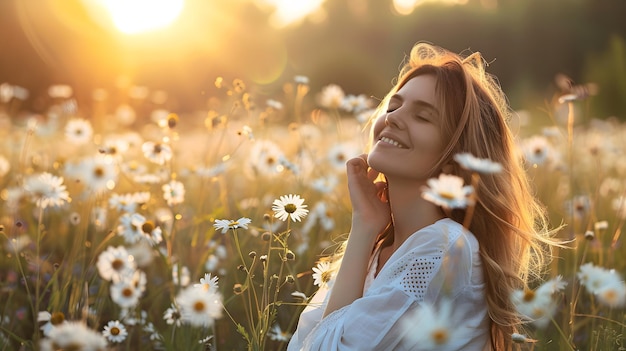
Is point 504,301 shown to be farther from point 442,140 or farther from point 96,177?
point 96,177

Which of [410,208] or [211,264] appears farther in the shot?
[211,264]

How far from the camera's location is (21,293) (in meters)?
2.17

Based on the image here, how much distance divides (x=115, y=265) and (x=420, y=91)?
95 centimetres

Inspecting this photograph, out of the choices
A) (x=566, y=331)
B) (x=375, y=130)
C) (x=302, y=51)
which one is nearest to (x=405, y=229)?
(x=375, y=130)

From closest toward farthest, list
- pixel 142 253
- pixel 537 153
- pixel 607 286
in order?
pixel 607 286
pixel 142 253
pixel 537 153

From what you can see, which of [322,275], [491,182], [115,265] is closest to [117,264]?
[115,265]

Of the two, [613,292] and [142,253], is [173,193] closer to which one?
[142,253]

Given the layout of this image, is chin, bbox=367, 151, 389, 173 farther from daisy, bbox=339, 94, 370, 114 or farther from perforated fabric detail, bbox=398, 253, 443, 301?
daisy, bbox=339, 94, 370, 114

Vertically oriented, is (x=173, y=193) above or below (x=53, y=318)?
above

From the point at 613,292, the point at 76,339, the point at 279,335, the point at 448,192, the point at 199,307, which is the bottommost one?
the point at 279,335

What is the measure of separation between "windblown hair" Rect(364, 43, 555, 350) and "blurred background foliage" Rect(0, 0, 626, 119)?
1010 cm

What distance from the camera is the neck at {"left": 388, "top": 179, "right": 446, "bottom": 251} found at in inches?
64.4

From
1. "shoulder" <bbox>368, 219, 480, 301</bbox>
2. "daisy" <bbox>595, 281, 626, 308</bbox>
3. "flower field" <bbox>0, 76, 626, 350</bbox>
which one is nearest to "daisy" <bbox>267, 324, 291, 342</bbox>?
"flower field" <bbox>0, 76, 626, 350</bbox>

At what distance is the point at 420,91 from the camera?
169 centimetres
